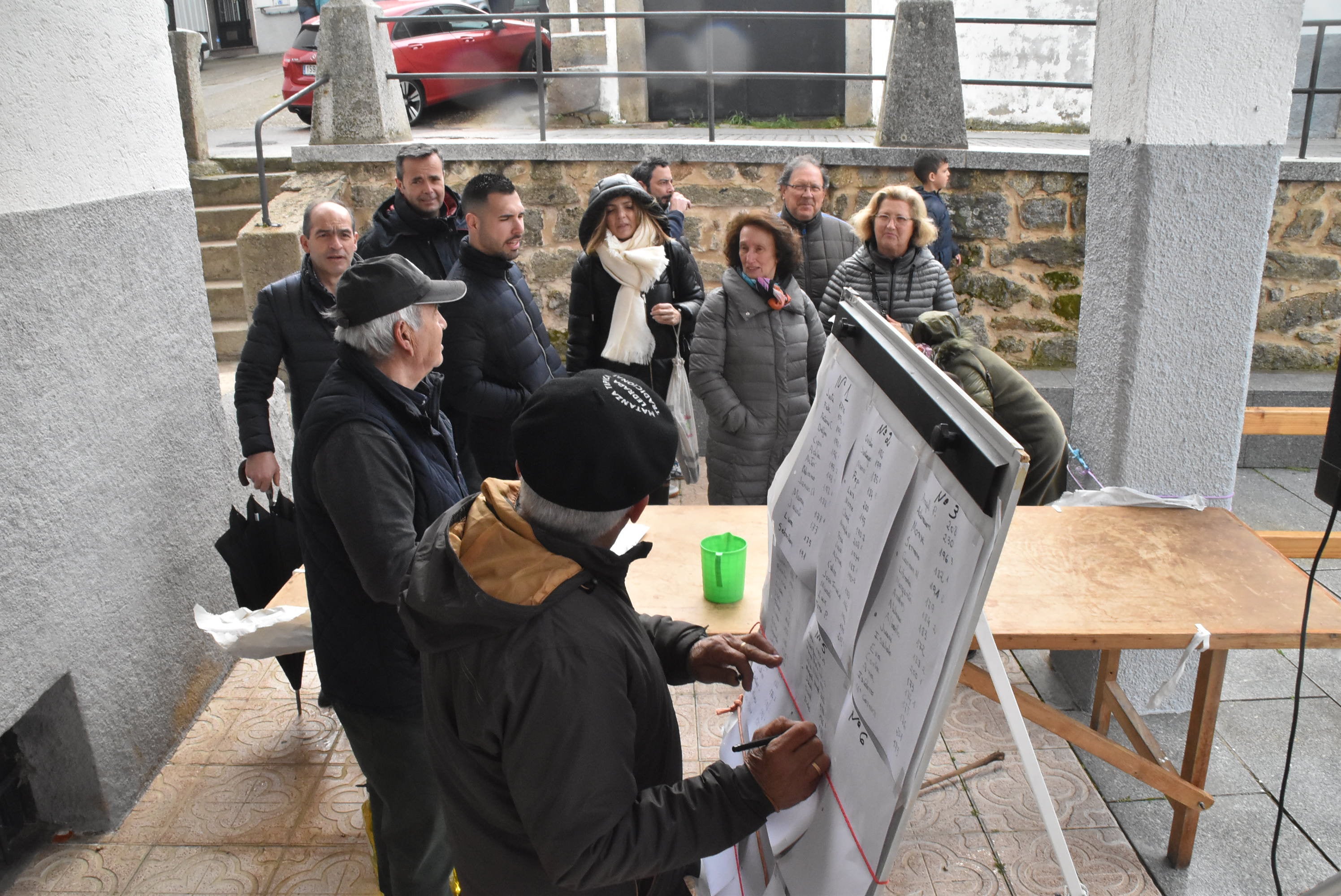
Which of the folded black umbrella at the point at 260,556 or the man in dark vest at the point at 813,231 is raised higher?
the man in dark vest at the point at 813,231

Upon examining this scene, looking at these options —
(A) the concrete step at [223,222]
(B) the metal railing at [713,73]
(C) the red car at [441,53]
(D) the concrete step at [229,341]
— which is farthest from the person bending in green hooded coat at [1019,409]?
(C) the red car at [441,53]

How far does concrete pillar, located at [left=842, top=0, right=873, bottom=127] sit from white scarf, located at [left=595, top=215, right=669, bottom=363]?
16.6 ft

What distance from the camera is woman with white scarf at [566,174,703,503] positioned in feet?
14.5

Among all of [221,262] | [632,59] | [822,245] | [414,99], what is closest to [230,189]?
[221,262]

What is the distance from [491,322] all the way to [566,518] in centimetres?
239

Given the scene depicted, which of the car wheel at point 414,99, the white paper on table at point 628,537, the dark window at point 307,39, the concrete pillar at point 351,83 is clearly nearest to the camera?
the white paper on table at point 628,537

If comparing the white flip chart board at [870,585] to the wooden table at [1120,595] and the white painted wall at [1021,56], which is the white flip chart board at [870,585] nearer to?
the wooden table at [1120,595]

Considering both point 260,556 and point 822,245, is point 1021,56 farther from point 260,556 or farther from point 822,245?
point 260,556

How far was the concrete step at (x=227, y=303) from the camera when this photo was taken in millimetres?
7129

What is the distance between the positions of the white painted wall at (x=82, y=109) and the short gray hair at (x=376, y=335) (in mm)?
1100

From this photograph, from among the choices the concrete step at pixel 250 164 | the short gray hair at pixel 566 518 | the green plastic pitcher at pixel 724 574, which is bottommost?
the green plastic pitcher at pixel 724 574

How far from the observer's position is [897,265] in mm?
4578

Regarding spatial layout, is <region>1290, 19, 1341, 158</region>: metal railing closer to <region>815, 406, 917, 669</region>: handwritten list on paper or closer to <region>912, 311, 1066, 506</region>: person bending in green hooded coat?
<region>912, 311, 1066, 506</region>: person bending in green hooded coat

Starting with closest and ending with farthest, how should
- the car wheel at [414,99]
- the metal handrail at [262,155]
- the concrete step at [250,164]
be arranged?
1. the metal handrail at [262,155]
2. the concrete step at [250,164]
3. the car wheel at [414,99]
